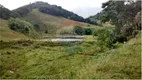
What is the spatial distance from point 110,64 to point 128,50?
1888 mm

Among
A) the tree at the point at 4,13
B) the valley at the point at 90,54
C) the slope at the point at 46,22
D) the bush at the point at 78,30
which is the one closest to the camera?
the valley at the point at 90,54

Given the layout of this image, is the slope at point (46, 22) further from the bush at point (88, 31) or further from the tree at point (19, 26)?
the tree at point (19, 26)

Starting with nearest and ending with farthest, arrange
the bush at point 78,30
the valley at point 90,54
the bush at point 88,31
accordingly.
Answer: the valley at point 90,54, the bush at point 88,31, the bush at point 78,30

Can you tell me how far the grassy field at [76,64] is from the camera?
11336 mm

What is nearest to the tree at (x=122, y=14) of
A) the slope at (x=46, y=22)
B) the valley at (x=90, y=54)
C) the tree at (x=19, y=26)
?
the valley at (x=90, y=54)

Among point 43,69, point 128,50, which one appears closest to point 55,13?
point 43,69

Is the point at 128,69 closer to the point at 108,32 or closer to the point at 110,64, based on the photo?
the point at 110,64

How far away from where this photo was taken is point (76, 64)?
21422 millimetres

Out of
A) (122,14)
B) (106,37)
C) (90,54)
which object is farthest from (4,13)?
(122,14)

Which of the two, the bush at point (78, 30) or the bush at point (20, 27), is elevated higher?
the bush at point (20, 27)

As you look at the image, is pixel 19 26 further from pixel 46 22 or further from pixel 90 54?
pixel 90 54

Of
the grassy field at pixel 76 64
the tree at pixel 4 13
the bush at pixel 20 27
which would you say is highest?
the tree at pixel 4 13

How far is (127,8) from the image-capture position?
26516mm

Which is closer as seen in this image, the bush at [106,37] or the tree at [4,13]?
the bush at [106,37]
